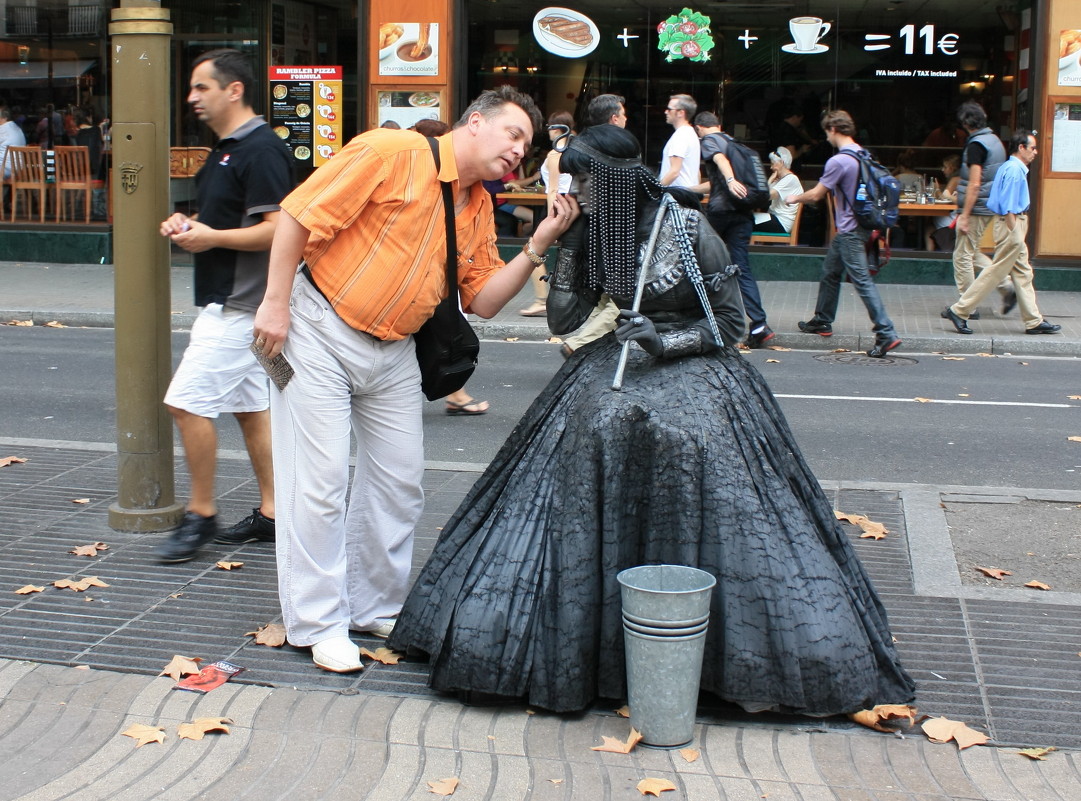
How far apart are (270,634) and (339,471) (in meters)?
0.68

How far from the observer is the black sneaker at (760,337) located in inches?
454

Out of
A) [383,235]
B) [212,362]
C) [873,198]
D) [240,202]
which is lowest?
[212,362]

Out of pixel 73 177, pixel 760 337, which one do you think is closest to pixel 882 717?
pixel 760 337

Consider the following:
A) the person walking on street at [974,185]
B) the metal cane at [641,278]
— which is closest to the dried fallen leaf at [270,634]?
the metal cane at [641,278]

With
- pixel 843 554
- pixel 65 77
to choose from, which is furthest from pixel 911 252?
pixel 843 554

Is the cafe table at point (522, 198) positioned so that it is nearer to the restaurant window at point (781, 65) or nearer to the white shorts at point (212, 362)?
the restaurant window at point (781, 65)

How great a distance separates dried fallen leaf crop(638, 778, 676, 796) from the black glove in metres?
1.21

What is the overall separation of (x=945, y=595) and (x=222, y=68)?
339cm

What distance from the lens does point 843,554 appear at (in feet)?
13.2

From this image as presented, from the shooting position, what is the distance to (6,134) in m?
16.9

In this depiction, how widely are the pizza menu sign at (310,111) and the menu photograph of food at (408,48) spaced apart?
66 cm

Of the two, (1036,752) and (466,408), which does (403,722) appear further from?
(466,408)

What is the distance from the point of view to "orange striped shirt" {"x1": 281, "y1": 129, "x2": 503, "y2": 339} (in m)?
3.90

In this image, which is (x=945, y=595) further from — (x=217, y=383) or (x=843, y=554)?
(x=217, y=383)
